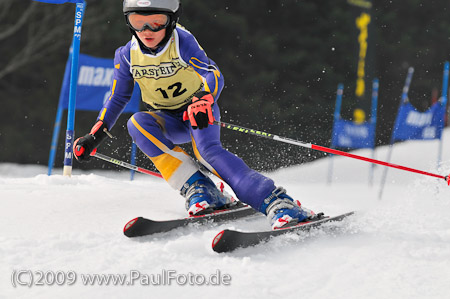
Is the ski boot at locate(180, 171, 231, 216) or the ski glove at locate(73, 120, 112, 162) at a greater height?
the ski glove at locate(73, 120, 112, 162)

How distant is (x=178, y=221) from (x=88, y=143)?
79 cm

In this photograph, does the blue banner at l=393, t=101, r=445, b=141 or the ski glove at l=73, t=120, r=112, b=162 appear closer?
the ski glove at l=73, t=120, r=112, b=162

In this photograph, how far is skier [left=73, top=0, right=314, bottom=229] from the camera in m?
2.77

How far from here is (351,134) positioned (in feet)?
26.8

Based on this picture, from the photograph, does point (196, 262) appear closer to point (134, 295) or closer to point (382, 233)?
point (134, 295)

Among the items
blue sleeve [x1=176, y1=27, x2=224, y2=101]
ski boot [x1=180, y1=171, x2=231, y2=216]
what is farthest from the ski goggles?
ski boot [x1=180, y1=171, x2=231, y2=216]

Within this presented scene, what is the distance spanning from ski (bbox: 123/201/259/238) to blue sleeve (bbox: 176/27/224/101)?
667mm

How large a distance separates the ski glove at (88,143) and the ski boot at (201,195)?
0.60 meters

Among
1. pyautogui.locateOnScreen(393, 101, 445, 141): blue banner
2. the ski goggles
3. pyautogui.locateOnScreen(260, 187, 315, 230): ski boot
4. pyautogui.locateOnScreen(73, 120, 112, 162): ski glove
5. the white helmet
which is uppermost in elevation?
the white helmet

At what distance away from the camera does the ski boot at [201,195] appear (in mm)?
2926

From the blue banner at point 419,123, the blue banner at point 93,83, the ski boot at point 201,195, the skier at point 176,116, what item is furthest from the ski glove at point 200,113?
the blue banner at point 419,123

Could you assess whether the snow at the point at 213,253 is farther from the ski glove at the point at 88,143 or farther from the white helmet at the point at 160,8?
the white helmet at the point at 160,8

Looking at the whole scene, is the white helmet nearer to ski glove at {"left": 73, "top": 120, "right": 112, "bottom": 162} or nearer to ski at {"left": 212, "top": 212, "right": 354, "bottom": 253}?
ski glove at {"left": 73, "top": 120, "right": 112, "bottom": 162}

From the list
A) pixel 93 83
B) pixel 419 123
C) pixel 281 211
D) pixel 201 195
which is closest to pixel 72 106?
pixel 93 83
